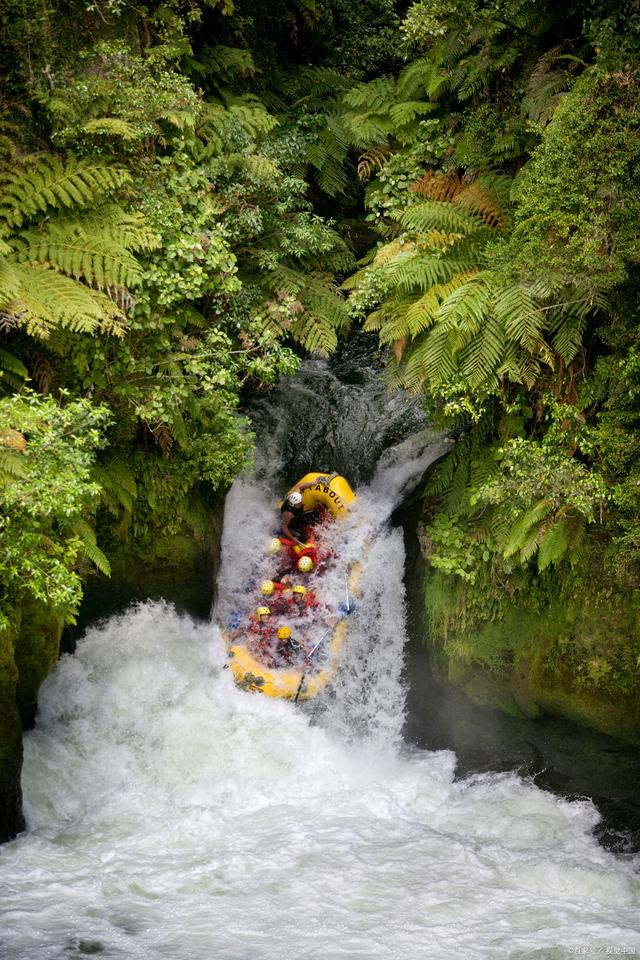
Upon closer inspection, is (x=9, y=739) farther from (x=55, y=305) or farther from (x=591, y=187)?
(x=591, y=187)

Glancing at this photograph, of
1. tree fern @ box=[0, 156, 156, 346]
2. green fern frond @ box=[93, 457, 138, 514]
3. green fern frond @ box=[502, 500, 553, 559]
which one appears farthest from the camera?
green fern frond @ box=[93, 457, 138, 514]

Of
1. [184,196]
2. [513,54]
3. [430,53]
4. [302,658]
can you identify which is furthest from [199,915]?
[430,53]

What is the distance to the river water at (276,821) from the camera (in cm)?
573

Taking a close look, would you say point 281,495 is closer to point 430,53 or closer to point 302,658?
point 302,658

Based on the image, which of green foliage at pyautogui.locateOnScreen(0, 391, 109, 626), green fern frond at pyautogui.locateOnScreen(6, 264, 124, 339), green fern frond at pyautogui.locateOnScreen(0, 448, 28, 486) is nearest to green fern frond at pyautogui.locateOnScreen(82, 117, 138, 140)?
green fern frond at pyautogui.locateOnScreen(6, 264, 124, 339)

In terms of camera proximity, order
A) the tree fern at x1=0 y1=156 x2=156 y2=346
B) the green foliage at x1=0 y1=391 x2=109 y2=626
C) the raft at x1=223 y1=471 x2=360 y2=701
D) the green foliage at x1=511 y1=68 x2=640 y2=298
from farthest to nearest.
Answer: the raft at x1=223 y1=471 x2=360 y2=701, the tree fern at x1=0 y1=156 x2=156 y2=346, the green foliage at x1=511 y1=68 x2=640 y2=298, the green foliage at x1=0 y1=391 x2=109 y2=626

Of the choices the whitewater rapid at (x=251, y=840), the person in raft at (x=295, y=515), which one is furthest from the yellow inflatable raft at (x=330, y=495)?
the whitewater rapid at (x=251, y=840)

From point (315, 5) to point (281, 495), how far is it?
5950 millimetres

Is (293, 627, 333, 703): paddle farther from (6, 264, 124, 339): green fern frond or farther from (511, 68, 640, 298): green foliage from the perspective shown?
(511, 68, 640, 298): green foliage

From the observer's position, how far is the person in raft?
9.62 meters

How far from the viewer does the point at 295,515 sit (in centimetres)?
973

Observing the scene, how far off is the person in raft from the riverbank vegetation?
2.75 ft

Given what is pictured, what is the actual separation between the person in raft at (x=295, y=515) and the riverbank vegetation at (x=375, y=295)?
0.84 m

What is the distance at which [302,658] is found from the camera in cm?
871
